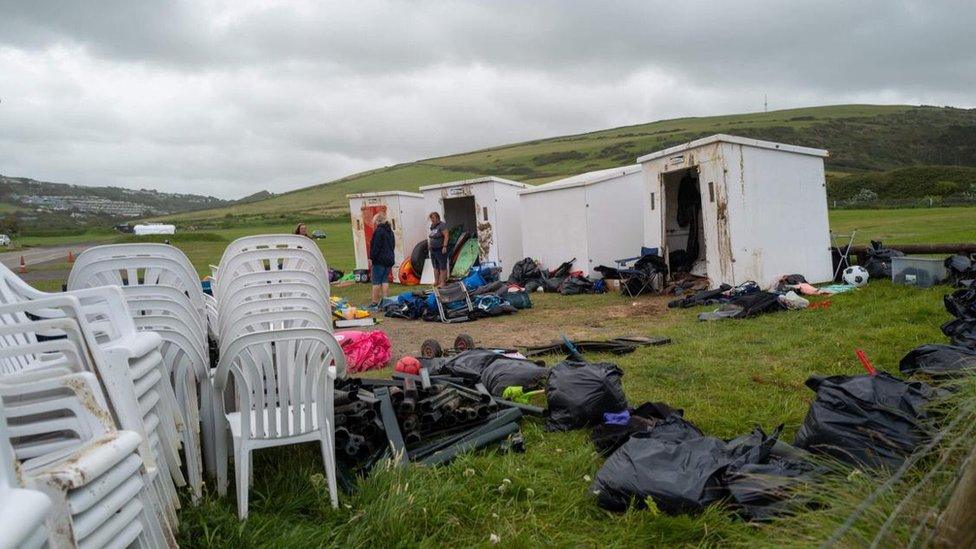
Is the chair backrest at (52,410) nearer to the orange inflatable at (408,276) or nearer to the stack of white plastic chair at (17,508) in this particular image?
the stack of white plastic chair at (17,508)

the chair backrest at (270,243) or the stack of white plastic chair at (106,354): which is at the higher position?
the chair backrest at (270,243)

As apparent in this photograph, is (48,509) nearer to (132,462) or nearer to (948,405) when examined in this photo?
(132,462)

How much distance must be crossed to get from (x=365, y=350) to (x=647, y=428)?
409 cm

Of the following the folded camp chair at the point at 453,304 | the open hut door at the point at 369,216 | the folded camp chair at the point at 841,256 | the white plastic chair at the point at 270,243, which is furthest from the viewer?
the open hut door at the point at 369,216

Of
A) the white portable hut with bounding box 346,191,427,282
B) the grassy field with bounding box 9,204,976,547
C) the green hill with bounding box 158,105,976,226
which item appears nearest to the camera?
the grassy field with bounding box 9,204,976,547

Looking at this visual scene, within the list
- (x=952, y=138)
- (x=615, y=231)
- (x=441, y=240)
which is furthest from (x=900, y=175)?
(x=441, y=240)

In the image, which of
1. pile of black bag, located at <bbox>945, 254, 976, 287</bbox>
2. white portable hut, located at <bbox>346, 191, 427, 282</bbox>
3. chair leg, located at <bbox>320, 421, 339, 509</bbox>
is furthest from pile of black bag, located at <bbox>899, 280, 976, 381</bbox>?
white portable hut, located at <bbox>346, 191, 427, 282</bbox>

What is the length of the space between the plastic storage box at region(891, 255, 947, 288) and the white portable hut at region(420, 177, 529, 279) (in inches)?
343

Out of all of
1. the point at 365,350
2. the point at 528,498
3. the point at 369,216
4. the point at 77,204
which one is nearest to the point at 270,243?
the point at 528,498

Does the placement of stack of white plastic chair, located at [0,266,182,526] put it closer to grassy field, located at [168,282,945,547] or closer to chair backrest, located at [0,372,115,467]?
chair backrest, located at [0,372,115,467]

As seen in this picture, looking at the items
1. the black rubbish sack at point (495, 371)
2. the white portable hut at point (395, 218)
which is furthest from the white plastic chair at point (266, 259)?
the white portable hut at point (395, 218)

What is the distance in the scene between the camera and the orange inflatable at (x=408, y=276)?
16.8 meters

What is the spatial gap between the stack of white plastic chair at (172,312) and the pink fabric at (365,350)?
3347 millimetres

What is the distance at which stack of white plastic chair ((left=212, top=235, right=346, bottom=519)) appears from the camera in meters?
2.86
